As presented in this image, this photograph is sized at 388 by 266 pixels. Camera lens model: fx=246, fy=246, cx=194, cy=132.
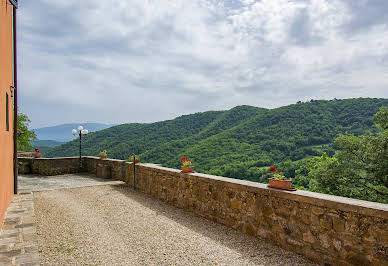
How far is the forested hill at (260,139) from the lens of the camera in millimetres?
24656

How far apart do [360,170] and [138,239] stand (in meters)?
11.9

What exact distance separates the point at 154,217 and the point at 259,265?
2.66 metres

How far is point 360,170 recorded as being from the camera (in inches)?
465

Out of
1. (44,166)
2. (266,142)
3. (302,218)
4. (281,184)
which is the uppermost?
(266,142)

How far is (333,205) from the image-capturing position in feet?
10.1

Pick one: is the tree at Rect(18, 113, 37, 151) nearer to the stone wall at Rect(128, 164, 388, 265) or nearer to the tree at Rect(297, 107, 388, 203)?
the stone wall at Rect(128, 164, 388, 265)

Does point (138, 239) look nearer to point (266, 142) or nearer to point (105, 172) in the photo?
point (105, 172)

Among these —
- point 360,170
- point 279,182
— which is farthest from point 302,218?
point 360,170

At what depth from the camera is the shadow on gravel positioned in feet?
11.2

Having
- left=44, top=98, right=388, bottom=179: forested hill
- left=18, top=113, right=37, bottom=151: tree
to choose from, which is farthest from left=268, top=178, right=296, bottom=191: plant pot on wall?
left=18, top=113, right=37, bottom=151: tree

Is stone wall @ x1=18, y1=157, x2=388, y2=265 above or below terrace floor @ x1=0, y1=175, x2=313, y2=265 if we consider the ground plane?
above

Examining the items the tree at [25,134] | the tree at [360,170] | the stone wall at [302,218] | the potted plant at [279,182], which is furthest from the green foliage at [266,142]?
the potted plant at [279,182]

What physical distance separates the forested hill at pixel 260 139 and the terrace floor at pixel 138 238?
582 inches

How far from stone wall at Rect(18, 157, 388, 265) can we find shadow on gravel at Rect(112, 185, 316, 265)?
11 cm
